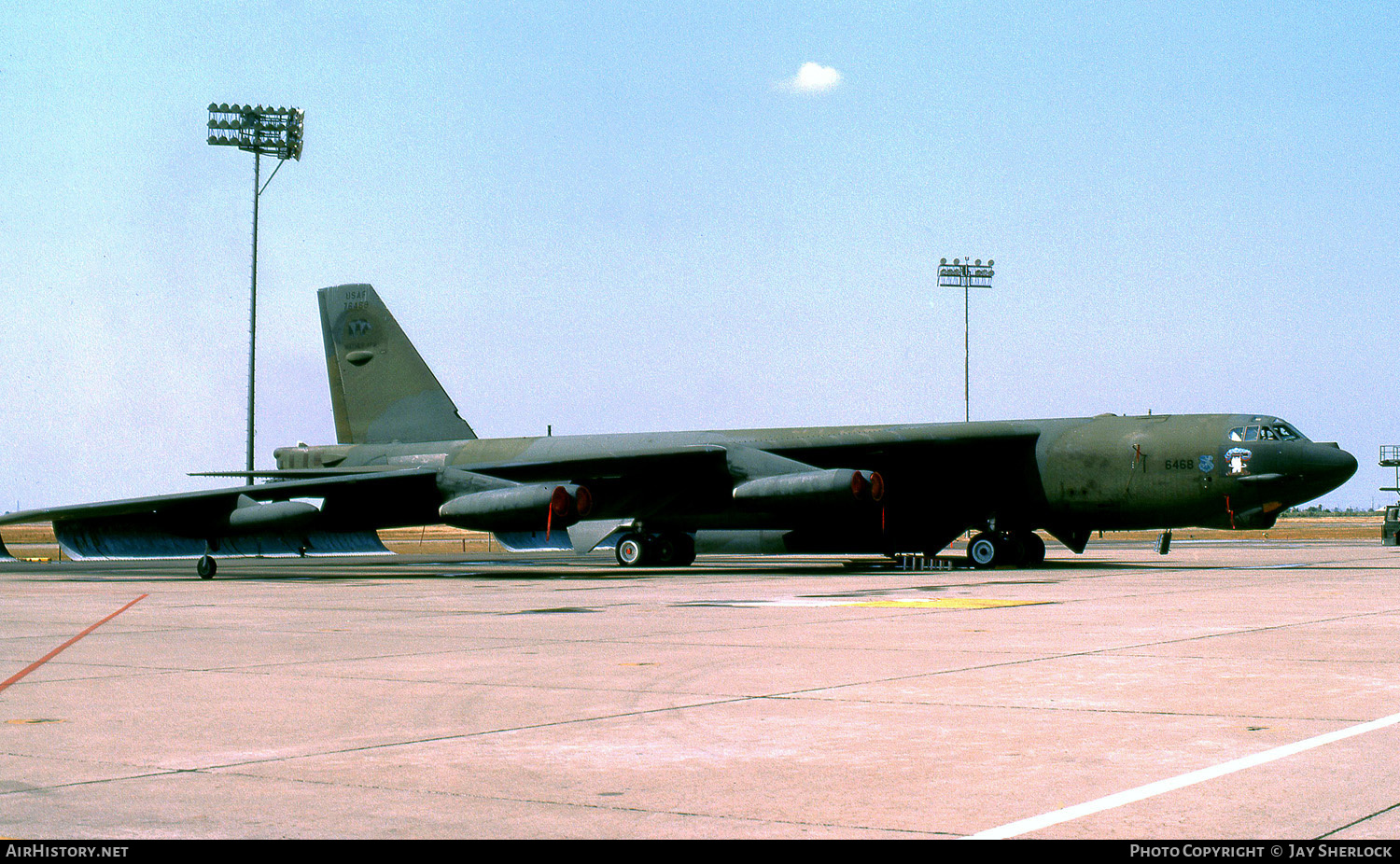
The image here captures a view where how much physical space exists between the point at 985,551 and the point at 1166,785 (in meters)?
21.7

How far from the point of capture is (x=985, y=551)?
87.7 ft

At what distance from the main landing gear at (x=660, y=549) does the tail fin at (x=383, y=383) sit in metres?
5.32

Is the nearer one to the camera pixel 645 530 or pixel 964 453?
pixel 964 453

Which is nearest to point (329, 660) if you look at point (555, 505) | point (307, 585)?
point (307, 585)

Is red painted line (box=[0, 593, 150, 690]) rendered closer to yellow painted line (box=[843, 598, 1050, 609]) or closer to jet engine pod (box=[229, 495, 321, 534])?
yellow painted line (box=[843, 598, 1050, 609])

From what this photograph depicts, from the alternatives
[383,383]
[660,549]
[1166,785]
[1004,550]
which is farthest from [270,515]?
[1166,785]

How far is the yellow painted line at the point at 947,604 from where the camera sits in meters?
15.5

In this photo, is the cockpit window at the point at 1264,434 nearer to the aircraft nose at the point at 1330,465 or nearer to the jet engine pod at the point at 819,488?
the aircraft nose at the point at 1330,465

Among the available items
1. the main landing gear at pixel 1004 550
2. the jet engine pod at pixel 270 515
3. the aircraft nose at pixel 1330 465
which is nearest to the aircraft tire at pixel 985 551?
the main landing gear at pixel 1004 550

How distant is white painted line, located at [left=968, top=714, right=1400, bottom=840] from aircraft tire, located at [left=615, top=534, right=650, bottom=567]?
77.8 ft

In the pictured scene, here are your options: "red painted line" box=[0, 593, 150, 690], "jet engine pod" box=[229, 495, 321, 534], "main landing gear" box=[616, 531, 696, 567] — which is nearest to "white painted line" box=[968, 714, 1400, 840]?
"red painted line" box=[0, 593, 150, 690]
